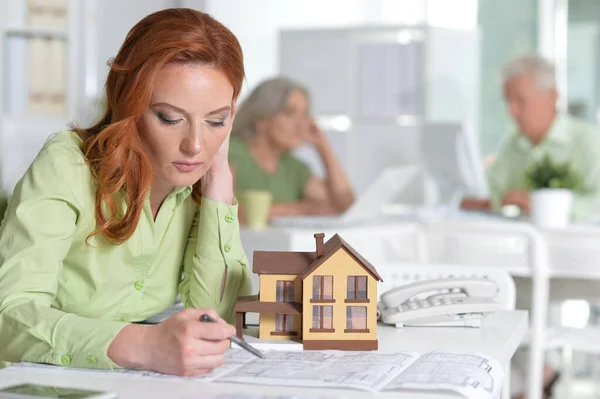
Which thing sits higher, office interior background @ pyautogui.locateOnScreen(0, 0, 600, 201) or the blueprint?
office interior background @ pyautogui.locateOnScreen(0, 0, 600, 201)

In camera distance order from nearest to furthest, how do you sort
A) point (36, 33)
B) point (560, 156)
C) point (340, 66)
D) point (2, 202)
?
point (2, 202) < point (560, 156) < point (36, 33) < point (340, 66)

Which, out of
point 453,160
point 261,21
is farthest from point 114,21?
point 453,160

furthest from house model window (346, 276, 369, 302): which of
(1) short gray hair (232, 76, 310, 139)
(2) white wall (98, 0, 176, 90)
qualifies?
(2) white wall (98, 0, 176, 90)

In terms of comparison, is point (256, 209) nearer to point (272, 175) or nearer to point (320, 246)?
point (272, 175)

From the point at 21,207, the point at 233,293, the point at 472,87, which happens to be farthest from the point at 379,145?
the point at 21,207

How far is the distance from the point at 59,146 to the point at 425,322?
0.63 metres

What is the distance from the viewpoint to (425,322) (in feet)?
5.02

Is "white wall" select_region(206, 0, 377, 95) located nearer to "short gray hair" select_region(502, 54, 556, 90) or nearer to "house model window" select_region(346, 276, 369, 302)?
"short gray hair" select_region(502, 54, 556, 90)

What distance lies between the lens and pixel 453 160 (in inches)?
183

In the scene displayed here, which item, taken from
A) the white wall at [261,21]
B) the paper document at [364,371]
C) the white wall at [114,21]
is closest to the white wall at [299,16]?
the white wall at [261,21]

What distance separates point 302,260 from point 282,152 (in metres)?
3.06

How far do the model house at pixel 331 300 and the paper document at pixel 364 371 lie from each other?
0.03m

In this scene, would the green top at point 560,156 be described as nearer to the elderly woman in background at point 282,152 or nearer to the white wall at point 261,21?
the elderly woman in background at point 282,152

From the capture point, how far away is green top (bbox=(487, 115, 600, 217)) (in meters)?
4.46
